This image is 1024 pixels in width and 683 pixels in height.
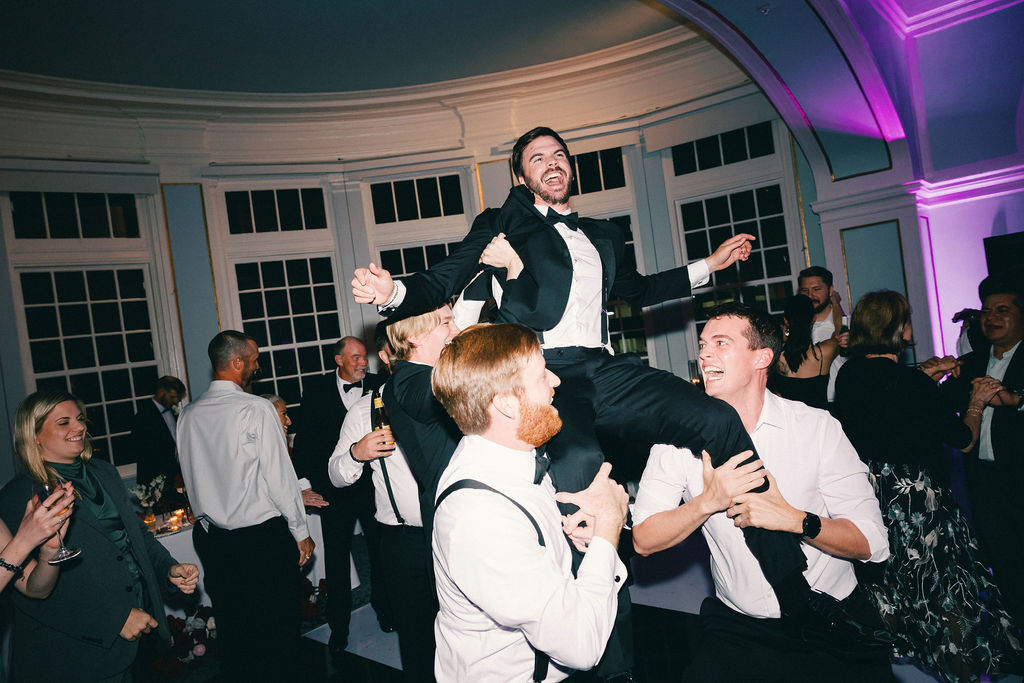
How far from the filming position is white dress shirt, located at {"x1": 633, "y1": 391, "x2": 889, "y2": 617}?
2020 millimetres

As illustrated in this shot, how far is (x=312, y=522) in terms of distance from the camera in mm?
4652

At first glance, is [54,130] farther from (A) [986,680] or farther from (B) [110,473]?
(A) [986,680]

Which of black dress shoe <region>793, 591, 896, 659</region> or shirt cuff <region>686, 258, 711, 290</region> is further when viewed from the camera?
shirt cuff <region>686, 258, 711, 290</region>

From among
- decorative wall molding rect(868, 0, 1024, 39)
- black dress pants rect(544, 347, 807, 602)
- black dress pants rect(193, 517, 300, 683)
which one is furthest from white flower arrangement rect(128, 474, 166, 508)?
decorative wall molding rect(868, 0, 1024, 39)

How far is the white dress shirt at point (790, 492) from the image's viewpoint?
2020mm

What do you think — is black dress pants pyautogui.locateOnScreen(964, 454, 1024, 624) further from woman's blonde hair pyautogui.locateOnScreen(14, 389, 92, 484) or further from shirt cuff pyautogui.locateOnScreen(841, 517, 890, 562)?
woman's blonde hair pyautogui.locateOnScreen(14, 389, 92, 484)

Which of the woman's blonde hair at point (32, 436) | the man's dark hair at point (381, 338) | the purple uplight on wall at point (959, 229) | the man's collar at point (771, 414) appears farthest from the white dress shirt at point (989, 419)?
the woman's blonde hair at point (32, 436)

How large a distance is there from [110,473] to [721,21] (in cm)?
555

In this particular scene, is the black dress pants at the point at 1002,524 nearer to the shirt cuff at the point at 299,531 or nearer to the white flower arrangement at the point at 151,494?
the shirt cuff at the point at 299,531

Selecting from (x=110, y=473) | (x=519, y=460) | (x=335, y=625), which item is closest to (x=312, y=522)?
(x=335, y=625)

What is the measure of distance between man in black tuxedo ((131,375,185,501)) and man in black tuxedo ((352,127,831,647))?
173 inches

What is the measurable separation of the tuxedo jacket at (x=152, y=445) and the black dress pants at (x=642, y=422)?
471 centimetres

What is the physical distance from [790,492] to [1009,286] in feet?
8.09

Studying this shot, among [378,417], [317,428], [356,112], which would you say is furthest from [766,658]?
[356,112]
